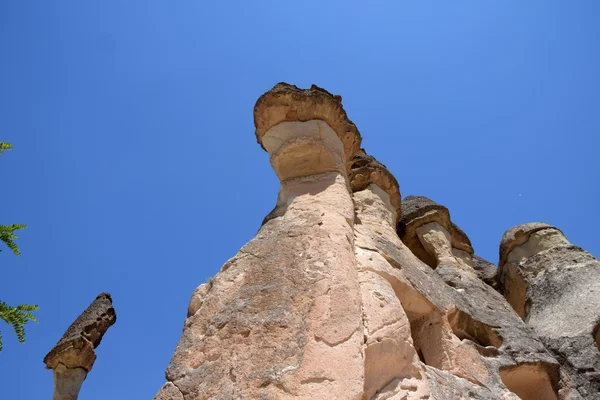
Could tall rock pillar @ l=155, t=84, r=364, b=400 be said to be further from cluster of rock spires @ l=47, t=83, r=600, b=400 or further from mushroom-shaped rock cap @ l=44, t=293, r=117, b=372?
Result: mushroom-shaped rock cap @ l=44, t=293, r=117, b=372

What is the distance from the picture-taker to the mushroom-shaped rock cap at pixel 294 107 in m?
7.72

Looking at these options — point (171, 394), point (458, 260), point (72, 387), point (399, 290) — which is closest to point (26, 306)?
point (171, 394)

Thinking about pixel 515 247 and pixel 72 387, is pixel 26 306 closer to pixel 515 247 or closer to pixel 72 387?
pixel 72 387

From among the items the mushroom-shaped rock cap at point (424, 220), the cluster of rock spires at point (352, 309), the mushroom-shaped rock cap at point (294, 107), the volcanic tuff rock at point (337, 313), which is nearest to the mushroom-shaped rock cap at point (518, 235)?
the cluster of rock spires at point (352, 309)

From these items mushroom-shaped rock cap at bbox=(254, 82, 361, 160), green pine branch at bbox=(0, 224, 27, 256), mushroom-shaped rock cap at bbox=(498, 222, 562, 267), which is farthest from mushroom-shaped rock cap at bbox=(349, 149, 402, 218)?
green pine branch at bbox=(0, 224, 27, 256)

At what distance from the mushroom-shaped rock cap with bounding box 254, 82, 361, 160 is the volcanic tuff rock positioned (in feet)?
0.05

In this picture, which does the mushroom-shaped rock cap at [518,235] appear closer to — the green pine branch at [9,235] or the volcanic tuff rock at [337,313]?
the volcanic tuff rock at [337,313]

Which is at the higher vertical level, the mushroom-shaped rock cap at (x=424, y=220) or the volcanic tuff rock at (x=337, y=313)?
the mushroom-shaped rock cap at (x=424, y=220)

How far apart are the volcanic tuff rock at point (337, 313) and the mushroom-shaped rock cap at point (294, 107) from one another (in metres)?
0.01

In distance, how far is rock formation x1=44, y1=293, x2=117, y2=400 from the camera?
1092 cm

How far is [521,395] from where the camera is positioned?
735cm

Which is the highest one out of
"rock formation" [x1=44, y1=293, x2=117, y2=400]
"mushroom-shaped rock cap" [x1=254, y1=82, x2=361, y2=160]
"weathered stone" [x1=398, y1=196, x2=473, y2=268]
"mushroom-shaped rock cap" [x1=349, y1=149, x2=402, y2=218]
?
"weathered stone" [x1=398, y1=196, x2=473, y2=268]

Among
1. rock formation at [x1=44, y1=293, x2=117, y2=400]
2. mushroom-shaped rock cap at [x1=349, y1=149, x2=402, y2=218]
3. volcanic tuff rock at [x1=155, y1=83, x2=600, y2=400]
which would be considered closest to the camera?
volcanic tuff rock at [x1=155, y1=83, x2=600, y2=400]

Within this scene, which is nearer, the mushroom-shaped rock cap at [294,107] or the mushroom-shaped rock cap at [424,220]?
the mushroom-shaped rock cap at [294,107]
